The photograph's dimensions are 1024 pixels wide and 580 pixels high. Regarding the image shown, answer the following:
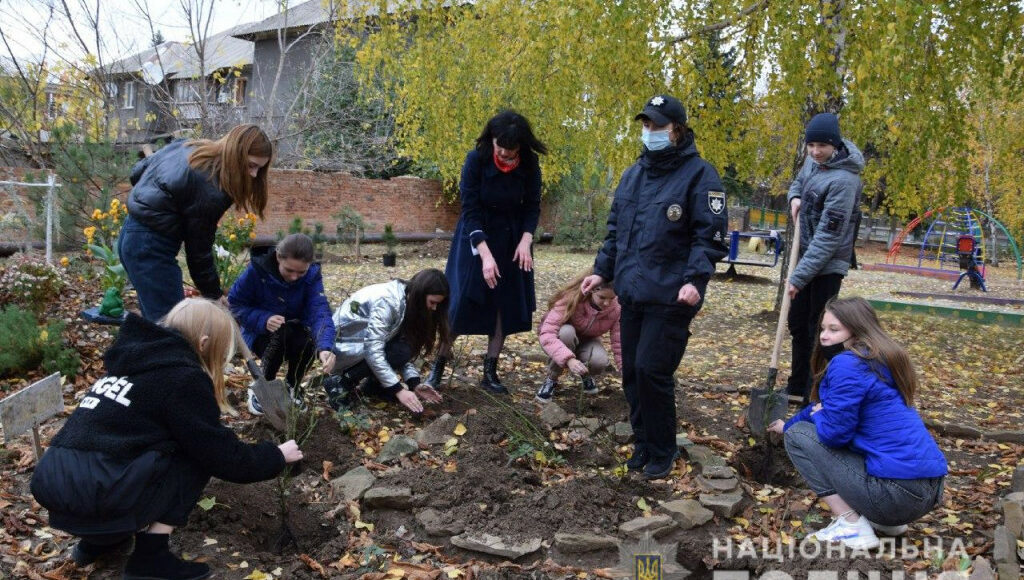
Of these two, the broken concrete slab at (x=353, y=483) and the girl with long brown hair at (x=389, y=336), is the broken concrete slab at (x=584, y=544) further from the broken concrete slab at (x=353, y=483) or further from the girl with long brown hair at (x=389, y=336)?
the girl with long brown hair at (x=389, y=336)

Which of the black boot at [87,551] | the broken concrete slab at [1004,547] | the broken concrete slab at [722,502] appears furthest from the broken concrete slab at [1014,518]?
the black boot at [87,551]

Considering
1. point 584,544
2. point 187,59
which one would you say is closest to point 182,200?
point 584,544

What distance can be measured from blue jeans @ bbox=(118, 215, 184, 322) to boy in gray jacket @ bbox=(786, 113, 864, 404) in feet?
10.2

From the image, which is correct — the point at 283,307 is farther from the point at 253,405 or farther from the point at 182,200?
the point at 182,200

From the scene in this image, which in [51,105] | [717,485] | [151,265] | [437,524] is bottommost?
[437,524]

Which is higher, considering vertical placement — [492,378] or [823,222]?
[823,222]

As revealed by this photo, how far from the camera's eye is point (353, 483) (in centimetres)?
328

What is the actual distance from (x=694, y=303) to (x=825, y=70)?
3.93 meters

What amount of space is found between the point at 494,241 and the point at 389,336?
2.71ft

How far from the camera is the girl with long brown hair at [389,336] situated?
13.0 ft

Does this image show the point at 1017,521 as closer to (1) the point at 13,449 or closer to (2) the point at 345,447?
(2) the point at 345,447

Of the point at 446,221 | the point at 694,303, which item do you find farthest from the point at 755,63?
the point at 446,221

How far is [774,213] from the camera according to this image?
93.6ft

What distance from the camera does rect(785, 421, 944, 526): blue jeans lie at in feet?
8.87
